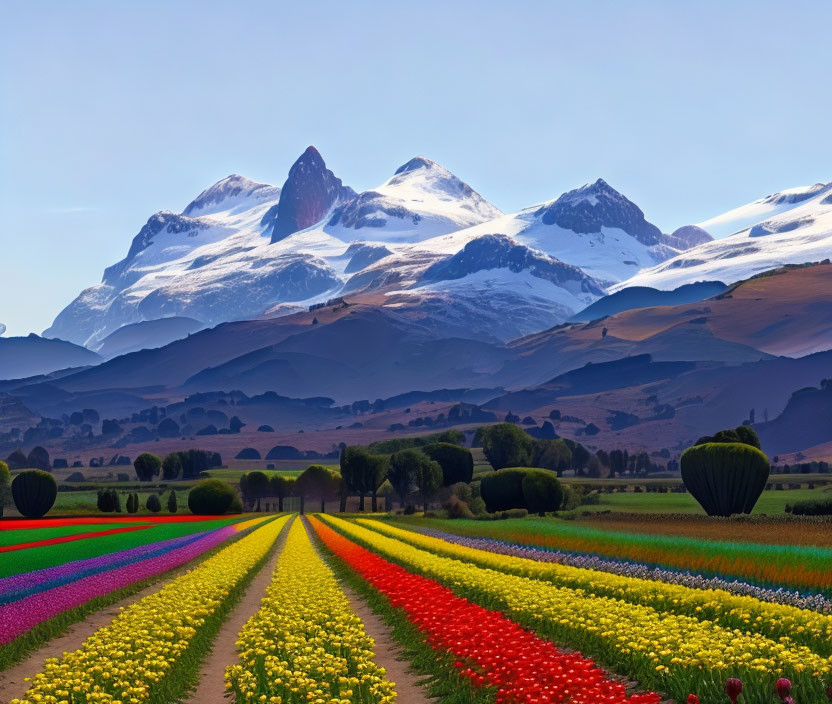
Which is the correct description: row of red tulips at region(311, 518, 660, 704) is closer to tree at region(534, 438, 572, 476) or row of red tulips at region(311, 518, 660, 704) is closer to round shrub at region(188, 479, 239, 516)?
round shrub at region(188, 479, 239, 516)

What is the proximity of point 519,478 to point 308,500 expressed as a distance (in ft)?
194

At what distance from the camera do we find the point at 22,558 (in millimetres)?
48812

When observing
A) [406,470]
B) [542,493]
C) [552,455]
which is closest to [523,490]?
[542,493]

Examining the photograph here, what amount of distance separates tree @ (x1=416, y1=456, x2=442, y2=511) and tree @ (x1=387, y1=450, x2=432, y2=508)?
69cm

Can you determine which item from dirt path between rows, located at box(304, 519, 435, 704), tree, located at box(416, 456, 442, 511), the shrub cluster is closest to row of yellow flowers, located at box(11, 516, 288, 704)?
dirt path between rows, located at box(304, 519, 435, 704)

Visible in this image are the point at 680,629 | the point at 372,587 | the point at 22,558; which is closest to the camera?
the point at 680,629

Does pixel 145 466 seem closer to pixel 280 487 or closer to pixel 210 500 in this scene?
pixel 280 487

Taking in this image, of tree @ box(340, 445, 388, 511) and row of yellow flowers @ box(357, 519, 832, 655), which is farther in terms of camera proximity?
tree @ box(340, 445, 388, 511)

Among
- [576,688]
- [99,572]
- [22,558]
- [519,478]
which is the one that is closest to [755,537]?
[99,572]

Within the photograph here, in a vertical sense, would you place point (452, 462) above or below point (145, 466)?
below

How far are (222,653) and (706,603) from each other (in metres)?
11.3

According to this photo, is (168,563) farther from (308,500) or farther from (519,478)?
(308,500)

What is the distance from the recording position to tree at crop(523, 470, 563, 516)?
333 ft

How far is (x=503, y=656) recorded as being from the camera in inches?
746
